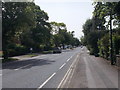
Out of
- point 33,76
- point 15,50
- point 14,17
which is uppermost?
point 14,17

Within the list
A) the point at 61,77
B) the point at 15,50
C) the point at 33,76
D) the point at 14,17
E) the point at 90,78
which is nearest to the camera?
the point at 90,78

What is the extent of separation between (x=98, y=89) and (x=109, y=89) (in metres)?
0.45

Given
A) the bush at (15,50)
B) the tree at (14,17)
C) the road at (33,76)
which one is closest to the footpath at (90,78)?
the road at (33,76)

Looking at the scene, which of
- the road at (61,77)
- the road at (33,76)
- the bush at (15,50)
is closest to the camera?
the road at (61,77)

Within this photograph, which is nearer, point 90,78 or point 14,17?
point 90,78

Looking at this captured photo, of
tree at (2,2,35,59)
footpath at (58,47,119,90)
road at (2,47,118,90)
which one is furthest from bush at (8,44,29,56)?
footpath at (58,47,119,90)

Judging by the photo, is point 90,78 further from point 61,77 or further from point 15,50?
point 15,50

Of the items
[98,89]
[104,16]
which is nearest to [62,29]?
[104,16]

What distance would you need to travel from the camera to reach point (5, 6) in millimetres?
39312

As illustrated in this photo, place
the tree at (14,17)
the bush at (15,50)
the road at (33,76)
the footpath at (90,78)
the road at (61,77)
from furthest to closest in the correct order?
the bush at (15,50) → the tree at (14,17) → the road at (33,76) → the road at (61,77) → the footpath at (90,78)

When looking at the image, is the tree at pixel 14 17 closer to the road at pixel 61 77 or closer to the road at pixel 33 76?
the road at pixel 33 76

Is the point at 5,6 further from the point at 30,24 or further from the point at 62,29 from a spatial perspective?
the point at 62,29

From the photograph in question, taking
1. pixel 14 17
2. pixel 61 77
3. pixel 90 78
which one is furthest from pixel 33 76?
pixel 14 17

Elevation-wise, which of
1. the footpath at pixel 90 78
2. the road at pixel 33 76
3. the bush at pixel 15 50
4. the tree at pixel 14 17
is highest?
the tree at pixel 14 17
